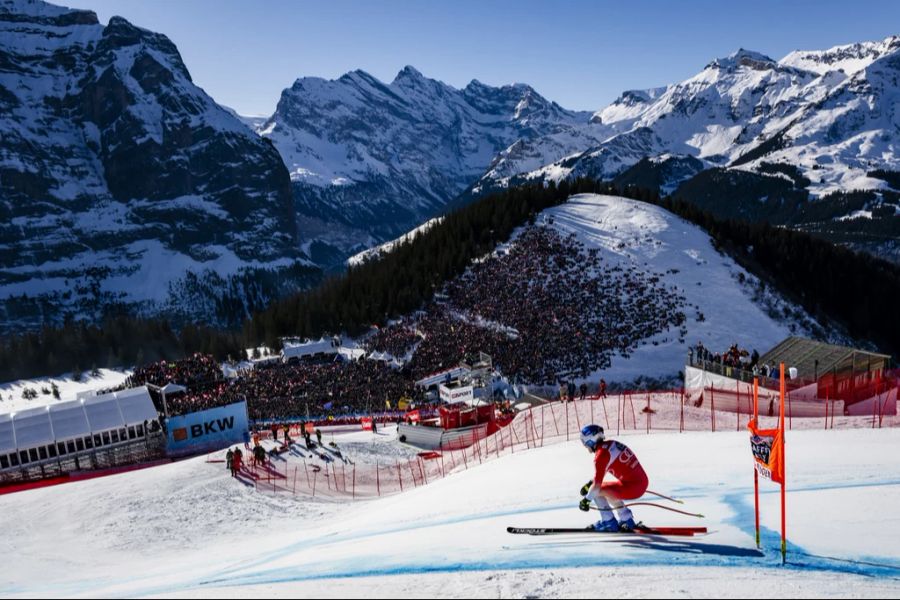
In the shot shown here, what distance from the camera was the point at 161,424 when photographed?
36656 mm

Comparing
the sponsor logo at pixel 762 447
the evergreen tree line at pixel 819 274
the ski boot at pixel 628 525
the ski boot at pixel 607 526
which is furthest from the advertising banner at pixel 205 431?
the evergreen tree line at pixel 819 274

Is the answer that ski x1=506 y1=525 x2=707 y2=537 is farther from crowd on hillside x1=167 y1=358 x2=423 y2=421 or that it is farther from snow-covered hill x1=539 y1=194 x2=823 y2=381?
snow-covered hill x1=539 y1=194 x2=823 y2=381

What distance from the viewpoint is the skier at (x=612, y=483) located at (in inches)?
412

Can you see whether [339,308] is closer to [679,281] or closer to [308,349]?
[308,349]

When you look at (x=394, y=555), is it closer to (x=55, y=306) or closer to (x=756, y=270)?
(x=756, y=270)

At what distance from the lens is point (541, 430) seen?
25703 millimetres

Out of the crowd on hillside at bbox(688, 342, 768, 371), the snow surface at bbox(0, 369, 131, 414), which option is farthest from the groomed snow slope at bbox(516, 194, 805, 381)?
the snow surface at bbox(0, 369, 131, 414)

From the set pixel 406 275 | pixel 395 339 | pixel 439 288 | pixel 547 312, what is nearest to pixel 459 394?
pixel 395 339

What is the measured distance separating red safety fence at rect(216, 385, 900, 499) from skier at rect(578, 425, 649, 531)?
37.5ft

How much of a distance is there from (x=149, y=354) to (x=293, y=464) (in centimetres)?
6519

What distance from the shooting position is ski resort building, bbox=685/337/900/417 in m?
23.6

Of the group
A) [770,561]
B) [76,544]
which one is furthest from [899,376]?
[76,544]

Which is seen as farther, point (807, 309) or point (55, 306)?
point (55, 306)

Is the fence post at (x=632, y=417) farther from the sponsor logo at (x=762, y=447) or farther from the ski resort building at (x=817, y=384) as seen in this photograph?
the sponsor logo at (x=762, y=447)
